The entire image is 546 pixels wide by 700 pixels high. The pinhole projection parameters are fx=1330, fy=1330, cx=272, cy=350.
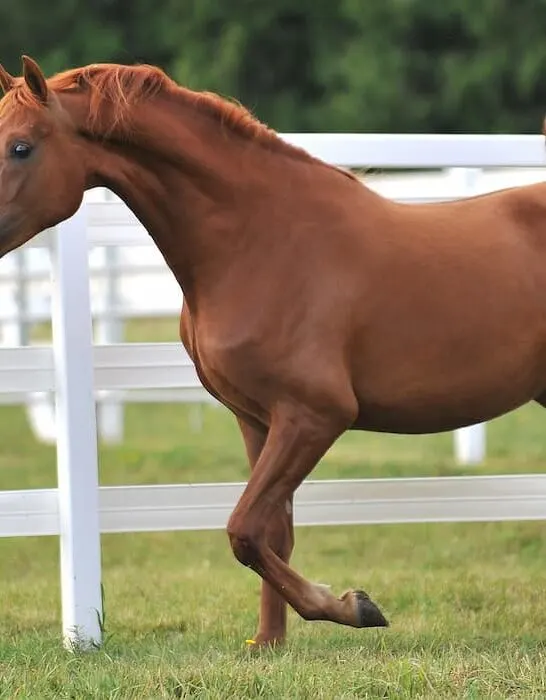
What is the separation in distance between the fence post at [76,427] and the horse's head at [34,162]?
79 cm

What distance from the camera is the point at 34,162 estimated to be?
13.1ft

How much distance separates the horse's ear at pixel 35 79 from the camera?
3.91 metres

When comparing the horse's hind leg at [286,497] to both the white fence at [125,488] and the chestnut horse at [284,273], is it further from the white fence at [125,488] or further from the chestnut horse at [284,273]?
the white fence at [125,488]

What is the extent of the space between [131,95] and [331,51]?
23543mm

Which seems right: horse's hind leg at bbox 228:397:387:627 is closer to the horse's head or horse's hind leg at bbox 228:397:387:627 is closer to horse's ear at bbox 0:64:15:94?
the horse's head

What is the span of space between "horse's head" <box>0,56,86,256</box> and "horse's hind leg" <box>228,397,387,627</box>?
936mm

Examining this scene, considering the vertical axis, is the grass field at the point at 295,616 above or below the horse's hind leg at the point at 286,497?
below

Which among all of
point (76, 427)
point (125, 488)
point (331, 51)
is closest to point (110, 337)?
point (125, 488)

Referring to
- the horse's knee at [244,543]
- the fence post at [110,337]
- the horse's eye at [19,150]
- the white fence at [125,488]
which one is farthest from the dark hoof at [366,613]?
the fence post at [110,337]

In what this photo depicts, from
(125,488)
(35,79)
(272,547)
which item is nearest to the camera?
(35,79)

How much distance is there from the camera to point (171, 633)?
5008mm

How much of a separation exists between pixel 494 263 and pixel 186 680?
167cm

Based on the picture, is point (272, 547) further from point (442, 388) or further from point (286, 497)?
point (442, 388)

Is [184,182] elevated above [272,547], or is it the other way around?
[184,182]
